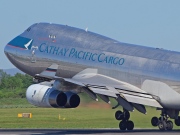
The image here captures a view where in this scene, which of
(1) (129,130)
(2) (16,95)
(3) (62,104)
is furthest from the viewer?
(2) (16,95)

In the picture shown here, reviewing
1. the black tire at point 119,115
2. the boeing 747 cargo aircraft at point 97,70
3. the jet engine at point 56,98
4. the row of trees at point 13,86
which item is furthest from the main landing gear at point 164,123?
the row of trees at point 13,86

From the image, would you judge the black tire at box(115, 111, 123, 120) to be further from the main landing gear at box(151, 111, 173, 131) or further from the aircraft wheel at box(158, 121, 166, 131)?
the aircraft wheel at box(158, 121, 166, 131)

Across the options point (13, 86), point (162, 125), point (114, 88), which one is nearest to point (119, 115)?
point (114, 88)

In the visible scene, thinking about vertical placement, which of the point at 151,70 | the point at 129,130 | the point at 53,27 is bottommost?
the point at 129,130

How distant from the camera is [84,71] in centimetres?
5050

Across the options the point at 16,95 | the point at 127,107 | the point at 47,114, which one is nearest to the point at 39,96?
the point at 127,107

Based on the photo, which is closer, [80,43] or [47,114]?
[80,43]

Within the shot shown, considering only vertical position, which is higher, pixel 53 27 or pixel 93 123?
pixel 53 27

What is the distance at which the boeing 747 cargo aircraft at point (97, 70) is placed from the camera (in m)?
46.3

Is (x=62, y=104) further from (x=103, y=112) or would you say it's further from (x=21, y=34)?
(x=21, y=34)

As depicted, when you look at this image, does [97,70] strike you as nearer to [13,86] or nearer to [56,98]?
[56,98]

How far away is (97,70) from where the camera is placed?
163 ft

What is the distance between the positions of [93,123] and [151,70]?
48.9ft

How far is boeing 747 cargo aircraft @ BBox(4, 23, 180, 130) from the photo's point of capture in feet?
152
